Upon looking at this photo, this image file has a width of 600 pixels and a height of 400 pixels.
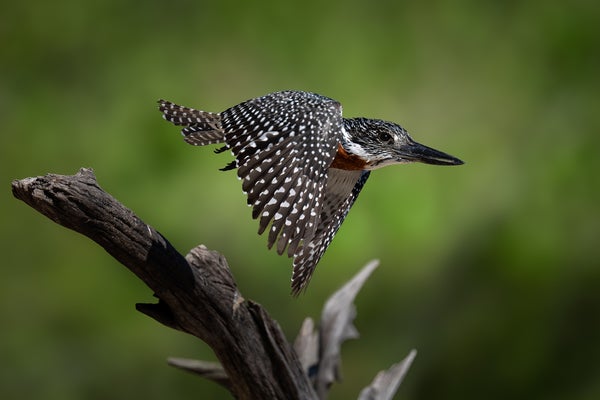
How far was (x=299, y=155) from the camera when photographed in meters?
2.79

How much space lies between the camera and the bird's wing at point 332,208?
10.2ft

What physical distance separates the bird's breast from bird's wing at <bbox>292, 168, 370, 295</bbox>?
0.25ft

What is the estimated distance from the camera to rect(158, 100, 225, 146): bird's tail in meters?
3.14

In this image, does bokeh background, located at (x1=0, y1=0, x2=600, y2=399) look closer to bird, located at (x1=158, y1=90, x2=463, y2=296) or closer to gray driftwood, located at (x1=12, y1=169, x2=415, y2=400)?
gray driftwood, located at (x1=12, y1=169, x2=415, y2=400)

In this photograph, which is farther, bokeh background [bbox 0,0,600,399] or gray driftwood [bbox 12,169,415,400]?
bokeh background [bbox 0,0,600,399]

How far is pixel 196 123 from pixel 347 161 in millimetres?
608

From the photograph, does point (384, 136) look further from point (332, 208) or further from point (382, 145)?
point (332, 208)

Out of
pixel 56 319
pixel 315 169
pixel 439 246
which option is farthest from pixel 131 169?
pixel 315 169

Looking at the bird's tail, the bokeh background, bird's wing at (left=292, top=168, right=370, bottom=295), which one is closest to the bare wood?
bird's wing at (left=292, top=168, right=370, bottom=295)

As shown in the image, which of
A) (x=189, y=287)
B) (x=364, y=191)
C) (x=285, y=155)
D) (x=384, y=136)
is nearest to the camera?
(x=285, y=155)

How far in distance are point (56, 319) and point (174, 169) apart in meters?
1.36

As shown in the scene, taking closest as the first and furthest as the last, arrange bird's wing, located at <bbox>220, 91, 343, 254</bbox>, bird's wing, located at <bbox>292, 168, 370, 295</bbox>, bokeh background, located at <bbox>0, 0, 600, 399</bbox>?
1. bird's wing, located at <bbox>220, 91, 343, 254</bbox>
2. bird's wing, located at <bbox>292, 168, 370, 295</bbox>
3. bokeh background, located at <bbox>0, 0, 600, 399</bbox>

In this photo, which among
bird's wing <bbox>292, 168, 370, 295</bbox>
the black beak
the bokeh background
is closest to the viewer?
the black beak

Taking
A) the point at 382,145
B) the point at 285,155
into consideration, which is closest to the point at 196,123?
the point at 285,155
